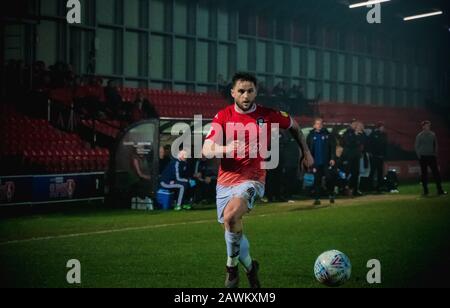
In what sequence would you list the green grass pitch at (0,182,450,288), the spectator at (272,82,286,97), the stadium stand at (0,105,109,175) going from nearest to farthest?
the green grass pitch at (0,182,450,288) → the stadium stand at (0,105,109,175) → the spectator at (272,82,286,97)

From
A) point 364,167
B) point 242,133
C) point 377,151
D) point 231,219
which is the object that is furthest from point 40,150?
point 231,219

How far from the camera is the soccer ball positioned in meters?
6.87

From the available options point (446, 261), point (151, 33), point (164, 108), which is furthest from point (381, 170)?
point (446, 261)

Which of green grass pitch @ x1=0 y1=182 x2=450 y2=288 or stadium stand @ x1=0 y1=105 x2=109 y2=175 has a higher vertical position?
stadium stand @ x1=0 y1=105 x2=109 y2=175

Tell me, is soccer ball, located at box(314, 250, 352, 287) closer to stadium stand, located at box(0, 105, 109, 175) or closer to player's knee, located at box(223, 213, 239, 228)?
player's knee, located at box(223, 213, 239, 228)

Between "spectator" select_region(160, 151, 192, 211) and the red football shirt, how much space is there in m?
9.30

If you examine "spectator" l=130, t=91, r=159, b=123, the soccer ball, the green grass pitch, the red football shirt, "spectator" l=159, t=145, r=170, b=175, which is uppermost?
"spectator" l=130, t=91, r=159, b=123

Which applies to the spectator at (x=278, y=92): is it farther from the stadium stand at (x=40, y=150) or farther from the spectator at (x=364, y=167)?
the stadium stand at (x=40, y=150)

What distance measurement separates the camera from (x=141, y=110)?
2170 cm

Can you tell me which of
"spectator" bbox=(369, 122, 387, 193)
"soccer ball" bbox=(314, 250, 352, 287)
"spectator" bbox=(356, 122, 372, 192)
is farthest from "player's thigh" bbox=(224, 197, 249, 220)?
"spectator" bbox=(369, 122, 387, 193)

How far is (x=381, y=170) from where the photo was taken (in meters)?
22.0

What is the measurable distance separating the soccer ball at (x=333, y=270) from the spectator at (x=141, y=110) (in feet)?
49.4

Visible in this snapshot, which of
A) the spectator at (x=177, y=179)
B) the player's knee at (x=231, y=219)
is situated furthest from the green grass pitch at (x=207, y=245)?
the player's knee at (x=231, y=219)
